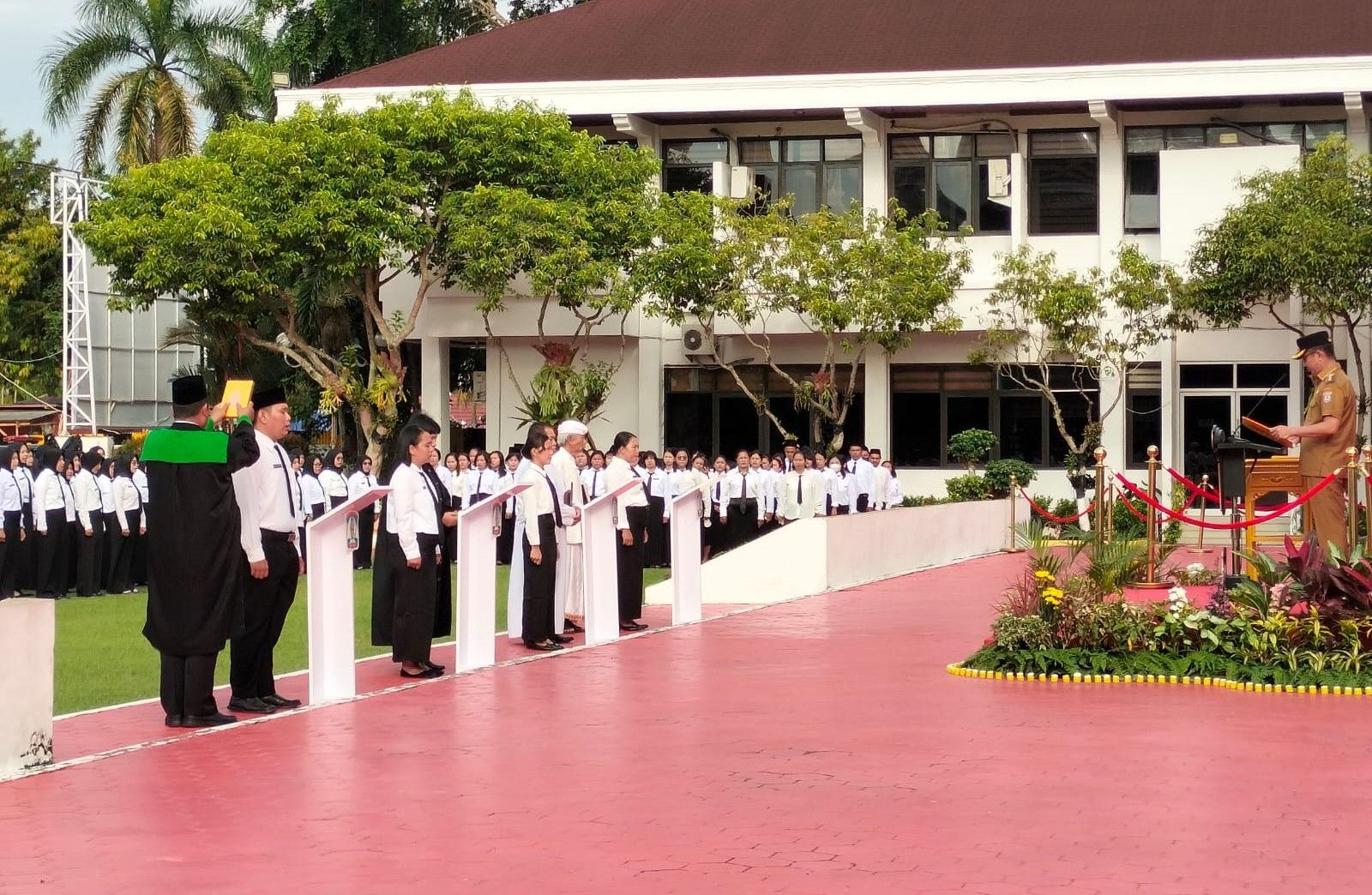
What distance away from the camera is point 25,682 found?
920cm

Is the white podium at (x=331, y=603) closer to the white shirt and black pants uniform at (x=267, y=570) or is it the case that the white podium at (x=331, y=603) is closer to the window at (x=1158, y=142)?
the white shirt and black pants uniform at (x=267, y=570)

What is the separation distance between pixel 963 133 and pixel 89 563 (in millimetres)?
18931

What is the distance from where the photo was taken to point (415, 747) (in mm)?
9984

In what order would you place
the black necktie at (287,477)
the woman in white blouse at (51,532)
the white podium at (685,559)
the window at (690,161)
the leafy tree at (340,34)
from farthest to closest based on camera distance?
1. the leafy tree at (340,34)
2. the window at (690,161)
3. the woman in white blouse at (51,532)
4. the white podium at (685,559)
5. the black necktie at (287,477)

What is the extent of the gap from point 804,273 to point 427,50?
11.8m

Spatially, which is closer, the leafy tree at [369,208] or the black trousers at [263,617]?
the black trousers at [263,617]

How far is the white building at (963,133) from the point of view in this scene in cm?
3278

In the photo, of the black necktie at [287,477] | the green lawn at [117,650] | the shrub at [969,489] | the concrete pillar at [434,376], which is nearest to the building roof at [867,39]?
the concrete pillar at [434,376]

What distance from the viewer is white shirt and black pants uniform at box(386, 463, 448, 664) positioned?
1299cm

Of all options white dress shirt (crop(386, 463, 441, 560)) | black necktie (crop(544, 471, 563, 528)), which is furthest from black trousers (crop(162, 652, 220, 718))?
black necktie (crop(544, 471, 563, 528))

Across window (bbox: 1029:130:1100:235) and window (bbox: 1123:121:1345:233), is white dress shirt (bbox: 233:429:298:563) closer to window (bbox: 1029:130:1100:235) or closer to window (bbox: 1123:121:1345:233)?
window (bbox: 1123:121:1345:233)

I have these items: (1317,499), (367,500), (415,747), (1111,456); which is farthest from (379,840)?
(1111,456)

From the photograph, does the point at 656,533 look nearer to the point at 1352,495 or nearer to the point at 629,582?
the point at 629,582

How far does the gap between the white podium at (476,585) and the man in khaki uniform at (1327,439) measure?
635 cm
